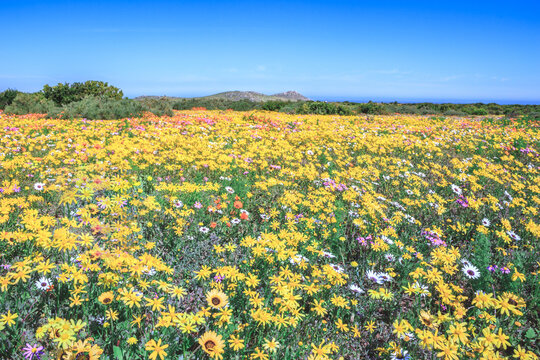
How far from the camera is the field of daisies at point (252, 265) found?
2291 millimetres

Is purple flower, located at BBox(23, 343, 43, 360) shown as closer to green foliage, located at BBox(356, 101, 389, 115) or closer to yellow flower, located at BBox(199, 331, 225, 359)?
yellow flower, located at BBox(199, 331, 225, 359)

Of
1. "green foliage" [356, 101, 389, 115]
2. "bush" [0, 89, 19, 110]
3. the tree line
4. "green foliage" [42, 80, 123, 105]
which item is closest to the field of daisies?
the tree line

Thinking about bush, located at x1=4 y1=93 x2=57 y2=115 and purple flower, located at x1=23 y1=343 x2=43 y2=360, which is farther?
bush, located at x1=4 y1=93 x2=57 y2=115

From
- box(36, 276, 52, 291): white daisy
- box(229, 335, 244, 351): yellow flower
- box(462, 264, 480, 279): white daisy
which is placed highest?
box(36, 276, 52, 291): white daisy

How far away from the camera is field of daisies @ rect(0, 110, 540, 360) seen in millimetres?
2291

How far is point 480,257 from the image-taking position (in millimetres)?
3797

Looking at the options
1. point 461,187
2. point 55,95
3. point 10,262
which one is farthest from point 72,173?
point 55,95

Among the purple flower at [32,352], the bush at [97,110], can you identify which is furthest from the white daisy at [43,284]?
the bush at [97,110]

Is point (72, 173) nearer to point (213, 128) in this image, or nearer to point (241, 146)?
point (241, 146)

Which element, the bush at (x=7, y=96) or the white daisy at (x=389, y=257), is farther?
the bush at (x=7, y=96)

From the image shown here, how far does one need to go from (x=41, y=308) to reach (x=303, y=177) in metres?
4.69

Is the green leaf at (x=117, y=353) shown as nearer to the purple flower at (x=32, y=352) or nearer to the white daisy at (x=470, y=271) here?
the purple flower at (x=32, y=352)

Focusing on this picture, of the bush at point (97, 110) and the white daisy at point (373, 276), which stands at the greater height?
the bush at point (97, 110)

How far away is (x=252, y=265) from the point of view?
11.3ft
